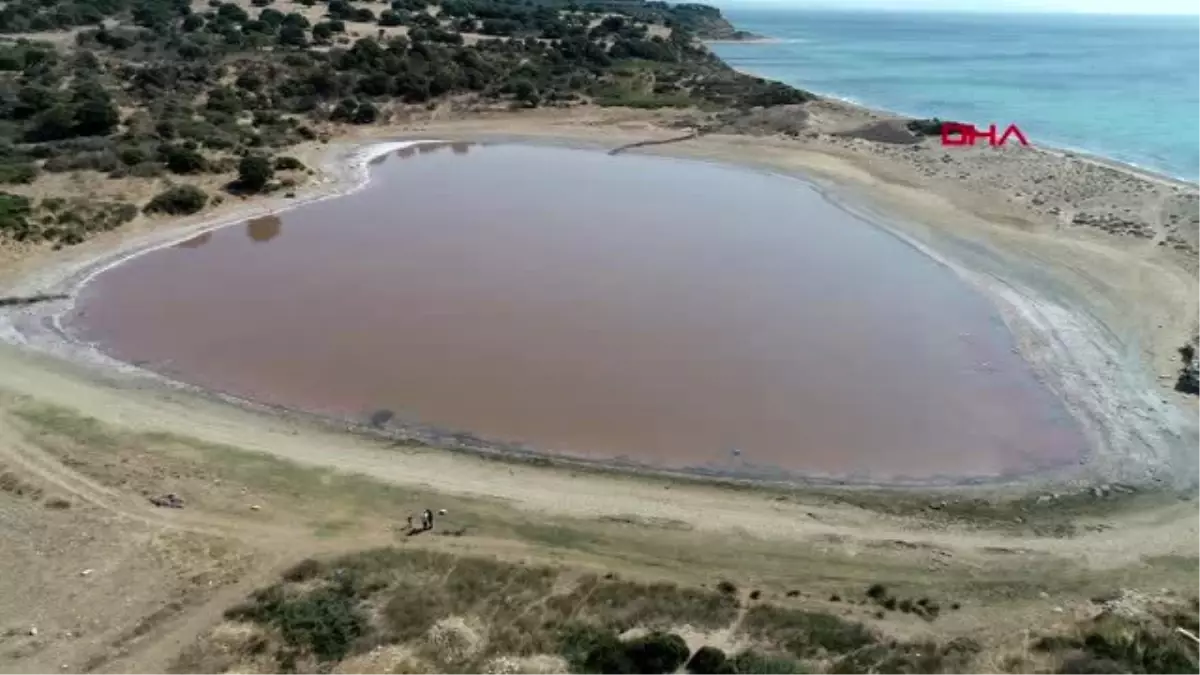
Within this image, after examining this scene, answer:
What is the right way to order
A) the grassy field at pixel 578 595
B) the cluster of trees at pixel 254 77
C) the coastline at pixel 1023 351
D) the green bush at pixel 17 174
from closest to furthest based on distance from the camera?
the grassy field at pixel 578 595 → the coastline at pixel 1023 351 → the green bush at pixel 17 174 → the cluster of trees at pixel 254 77

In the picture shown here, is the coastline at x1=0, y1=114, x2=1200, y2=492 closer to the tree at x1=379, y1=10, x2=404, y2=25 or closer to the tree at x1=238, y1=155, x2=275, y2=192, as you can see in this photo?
the tree at x1=238, y1=155, x2=275, y2=192

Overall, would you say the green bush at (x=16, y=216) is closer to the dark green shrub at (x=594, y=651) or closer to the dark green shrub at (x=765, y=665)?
the dark green shrub at (x=594, y=651)

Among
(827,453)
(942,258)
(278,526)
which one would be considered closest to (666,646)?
(278,526)

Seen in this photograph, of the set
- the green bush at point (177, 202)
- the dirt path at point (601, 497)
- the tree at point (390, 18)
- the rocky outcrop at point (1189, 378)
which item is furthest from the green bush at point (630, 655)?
the tree at point (390, 18)

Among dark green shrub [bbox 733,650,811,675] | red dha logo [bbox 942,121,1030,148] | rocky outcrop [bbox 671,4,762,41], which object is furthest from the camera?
rocky outcrop [bbox 671,4,762,41]

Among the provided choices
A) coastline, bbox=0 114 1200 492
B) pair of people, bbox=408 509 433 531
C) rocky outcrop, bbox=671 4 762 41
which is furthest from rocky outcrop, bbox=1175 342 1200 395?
rocky outcrop, bbox=671 4 762 41

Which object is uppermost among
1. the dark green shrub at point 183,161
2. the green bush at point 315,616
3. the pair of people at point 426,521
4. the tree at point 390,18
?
the tree at point 390,18
